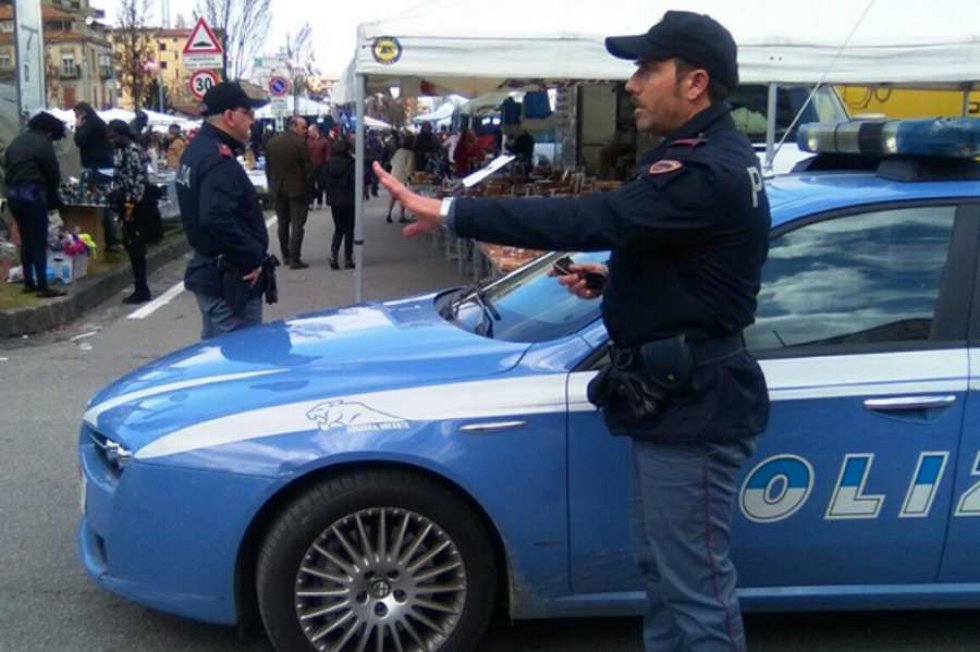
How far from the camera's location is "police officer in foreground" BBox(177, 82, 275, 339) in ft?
17.4

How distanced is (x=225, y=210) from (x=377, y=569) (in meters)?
2.50

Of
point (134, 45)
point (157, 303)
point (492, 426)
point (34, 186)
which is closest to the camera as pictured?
point (492, 426)

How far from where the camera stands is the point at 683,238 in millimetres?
2521

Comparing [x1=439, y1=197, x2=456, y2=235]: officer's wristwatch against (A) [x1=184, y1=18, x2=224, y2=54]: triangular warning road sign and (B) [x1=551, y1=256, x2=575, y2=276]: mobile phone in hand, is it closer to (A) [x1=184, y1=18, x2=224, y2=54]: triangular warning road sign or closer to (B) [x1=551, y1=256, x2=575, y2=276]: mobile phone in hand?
(B) [x1=551, y1=256, x2=575, y2=276]: mobile phone in hand

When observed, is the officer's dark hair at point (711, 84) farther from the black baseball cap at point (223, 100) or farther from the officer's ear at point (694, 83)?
the black baseball cap at point (223, 100)

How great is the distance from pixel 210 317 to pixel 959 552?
3690 millimetres

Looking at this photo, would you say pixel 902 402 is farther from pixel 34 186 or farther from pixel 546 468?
pixel 34 186

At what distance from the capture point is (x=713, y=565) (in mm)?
2688

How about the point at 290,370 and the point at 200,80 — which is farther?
the point at 200,80

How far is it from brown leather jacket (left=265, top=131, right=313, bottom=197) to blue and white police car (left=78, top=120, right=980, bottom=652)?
10.3 m

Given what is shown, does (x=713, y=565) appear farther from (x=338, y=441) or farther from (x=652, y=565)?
(x=338, y=441)

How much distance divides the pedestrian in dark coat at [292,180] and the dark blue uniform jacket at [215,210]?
811 centimetres

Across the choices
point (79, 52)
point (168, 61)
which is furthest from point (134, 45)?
point (168, 61)

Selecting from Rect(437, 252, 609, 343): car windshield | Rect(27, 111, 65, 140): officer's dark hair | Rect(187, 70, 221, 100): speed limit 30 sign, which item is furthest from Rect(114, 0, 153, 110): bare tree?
Rect(437, 252, 609, 343): car windshield
